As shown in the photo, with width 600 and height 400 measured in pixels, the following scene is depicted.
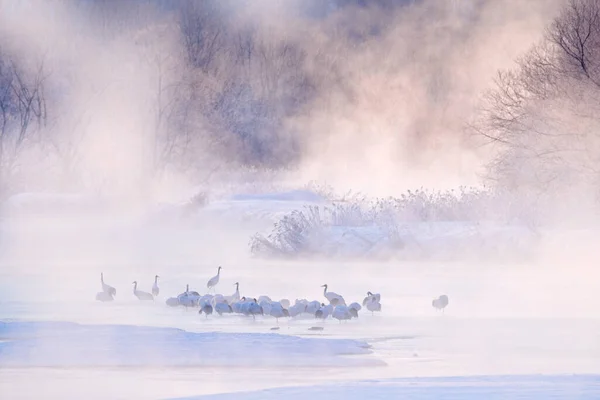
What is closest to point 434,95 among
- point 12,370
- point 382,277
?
point 382,277

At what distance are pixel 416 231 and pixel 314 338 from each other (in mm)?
10865

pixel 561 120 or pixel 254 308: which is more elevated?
pixel 561 120

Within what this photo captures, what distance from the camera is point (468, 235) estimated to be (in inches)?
875

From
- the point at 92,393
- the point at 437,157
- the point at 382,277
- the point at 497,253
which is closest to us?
the point at 92,393

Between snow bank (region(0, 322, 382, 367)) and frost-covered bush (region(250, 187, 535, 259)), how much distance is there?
1033 centimetres

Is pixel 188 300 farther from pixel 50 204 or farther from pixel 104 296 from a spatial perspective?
pixel 50 204

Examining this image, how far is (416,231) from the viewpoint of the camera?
896 inches

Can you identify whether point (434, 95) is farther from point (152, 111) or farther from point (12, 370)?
point (12, 370)

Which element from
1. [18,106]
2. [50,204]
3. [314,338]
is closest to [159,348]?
[314,338]

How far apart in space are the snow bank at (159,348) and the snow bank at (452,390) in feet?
3.92

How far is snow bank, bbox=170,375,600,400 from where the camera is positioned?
867cm

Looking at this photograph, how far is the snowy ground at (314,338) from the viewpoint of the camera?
929 centimetres

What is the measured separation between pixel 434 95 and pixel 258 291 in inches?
1729

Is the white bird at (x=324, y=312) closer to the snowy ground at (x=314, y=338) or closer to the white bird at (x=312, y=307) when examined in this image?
the white bird at (x=312, y=307)
